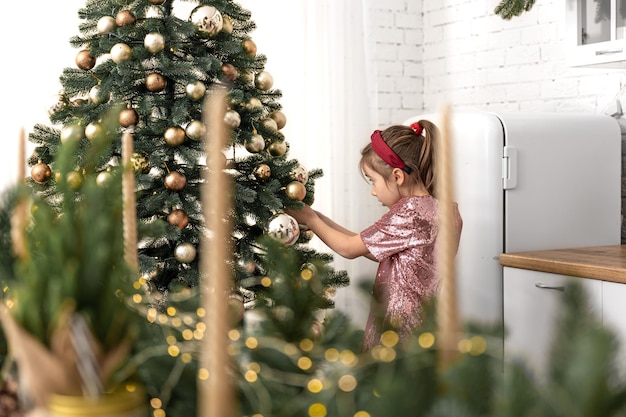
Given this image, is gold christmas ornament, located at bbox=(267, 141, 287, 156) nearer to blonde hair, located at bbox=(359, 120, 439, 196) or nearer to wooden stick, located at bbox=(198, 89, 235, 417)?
blonde hair, located at bbox=(359, 120, 439, 196)

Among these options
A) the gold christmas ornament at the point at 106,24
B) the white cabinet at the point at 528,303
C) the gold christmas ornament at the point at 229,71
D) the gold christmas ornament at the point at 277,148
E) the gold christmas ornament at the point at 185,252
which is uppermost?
the gold christmas ornament at the point at 106,24

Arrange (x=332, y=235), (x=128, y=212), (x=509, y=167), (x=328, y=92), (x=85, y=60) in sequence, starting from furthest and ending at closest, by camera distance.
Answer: (x=328, y=92) → (x=509, y=167) → (x=332, y=235) → (x=85, y=60) → (x=128, y=212)

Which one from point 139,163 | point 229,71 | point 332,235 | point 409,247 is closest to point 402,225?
point 409,247

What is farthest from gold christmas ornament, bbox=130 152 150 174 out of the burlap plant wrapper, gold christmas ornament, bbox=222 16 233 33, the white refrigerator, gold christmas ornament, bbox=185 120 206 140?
the burlap plant wrapper

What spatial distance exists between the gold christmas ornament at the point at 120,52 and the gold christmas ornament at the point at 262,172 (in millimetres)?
485

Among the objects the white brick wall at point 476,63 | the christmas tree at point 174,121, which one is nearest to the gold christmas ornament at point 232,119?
the christmas tree at point 174,121

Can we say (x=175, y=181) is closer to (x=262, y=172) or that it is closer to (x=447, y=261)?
(x=262, y=172)

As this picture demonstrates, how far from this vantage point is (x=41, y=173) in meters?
2.29

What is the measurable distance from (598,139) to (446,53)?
4.50 ft

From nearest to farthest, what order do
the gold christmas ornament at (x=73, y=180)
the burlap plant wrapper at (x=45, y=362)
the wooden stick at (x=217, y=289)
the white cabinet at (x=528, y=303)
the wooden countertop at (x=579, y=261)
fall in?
the wooden stick at (x=217, y=289), the burlap plant wrapper at (x=45, y=362), the gold christmas ornament at (x=73, y=180), the wooden countertop at (x=579, y=261), the white cabinet at (x=528, y=303)

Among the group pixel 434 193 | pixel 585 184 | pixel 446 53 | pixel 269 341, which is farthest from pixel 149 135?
pixel 446 53

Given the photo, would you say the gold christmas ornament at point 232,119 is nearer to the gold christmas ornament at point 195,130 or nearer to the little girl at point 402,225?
the gold christmas ornament at point 195,130

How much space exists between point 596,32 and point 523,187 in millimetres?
658

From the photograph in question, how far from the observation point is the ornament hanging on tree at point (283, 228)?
229 centimetres
